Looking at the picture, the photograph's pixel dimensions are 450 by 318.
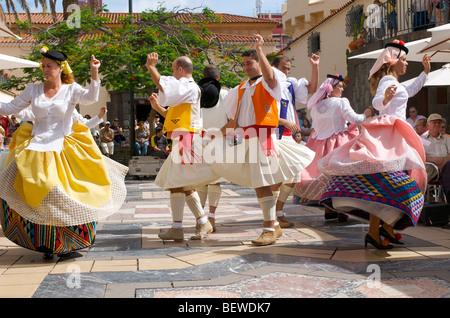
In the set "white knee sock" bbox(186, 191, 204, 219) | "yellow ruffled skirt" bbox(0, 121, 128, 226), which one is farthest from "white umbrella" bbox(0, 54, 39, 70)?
"white knee sock" bbox(186, 191, 204, 219)

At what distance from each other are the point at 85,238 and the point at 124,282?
119 cm

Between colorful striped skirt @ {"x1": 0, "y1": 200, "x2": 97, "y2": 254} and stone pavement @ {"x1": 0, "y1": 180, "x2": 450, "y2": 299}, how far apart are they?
5.0 inches

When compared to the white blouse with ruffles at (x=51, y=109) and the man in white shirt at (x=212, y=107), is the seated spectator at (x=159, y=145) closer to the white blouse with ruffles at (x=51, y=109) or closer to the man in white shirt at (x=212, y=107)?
the man in white shirt at (x=212, y=107)

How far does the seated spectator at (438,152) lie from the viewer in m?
7.05

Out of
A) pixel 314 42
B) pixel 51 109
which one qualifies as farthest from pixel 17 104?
pixel 314 42

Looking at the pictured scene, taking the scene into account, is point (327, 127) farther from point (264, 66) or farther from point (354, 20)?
point (354, 20)

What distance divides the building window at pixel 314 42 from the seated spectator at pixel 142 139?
10040 millimetres

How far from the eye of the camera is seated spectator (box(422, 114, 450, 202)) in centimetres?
705

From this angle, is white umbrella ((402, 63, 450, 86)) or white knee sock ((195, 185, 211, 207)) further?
white umbrella ((402, 63, 450, 86))

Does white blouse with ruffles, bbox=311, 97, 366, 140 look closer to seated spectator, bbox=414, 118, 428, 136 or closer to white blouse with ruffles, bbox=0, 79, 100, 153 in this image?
seated spectator, bbox=414, 118, 428, 136

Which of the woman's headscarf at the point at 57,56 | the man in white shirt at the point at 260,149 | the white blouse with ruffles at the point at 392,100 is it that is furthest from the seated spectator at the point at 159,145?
the white blouse with ruffles at the point at 392,100

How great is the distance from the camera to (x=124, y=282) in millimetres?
4062

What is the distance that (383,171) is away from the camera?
15.9ft
